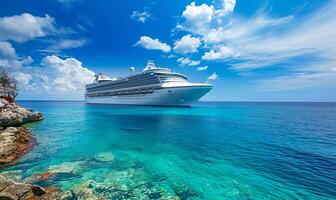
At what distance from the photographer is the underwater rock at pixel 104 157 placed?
12.1 m

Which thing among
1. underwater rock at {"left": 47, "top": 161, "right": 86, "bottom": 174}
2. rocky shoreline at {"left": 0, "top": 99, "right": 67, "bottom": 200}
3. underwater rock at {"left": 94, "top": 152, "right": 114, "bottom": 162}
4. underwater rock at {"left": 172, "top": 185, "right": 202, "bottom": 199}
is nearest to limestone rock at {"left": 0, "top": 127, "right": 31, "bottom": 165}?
rocky shoreline at {"left": 0, "top": 99, "right": 67, "bottom": 200}

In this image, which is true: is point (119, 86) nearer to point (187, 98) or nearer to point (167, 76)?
point (167, 76)

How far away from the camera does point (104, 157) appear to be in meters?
12.5

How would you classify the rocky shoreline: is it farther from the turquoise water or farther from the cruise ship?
the cruise ship

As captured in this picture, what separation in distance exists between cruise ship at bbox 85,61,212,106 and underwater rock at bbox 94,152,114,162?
139ft

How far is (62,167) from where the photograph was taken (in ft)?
34.4

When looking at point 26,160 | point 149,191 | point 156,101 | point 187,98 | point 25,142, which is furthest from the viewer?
point 156,101

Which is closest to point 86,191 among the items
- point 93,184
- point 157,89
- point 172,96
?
point 93,184

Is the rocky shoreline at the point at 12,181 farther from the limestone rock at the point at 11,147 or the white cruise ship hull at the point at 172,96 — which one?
the white cruise ship hull at the point at 172,96

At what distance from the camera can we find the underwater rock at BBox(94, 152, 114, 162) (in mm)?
12066

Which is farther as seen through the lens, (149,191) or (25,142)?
(25,142)

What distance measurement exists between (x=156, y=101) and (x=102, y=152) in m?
48.5

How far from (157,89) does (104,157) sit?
47.8 meters

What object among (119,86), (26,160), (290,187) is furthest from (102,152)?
(119,86)
